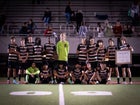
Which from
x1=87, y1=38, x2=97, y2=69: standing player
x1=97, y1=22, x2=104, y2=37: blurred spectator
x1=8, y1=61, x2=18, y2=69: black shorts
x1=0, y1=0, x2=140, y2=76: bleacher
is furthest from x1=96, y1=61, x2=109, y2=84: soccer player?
x1=0, y1=0, x2=140, y2=76: bleacher

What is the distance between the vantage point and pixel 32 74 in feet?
46.6

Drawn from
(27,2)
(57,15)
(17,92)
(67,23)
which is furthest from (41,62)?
(27,2)

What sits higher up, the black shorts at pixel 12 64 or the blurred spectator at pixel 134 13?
the blurred spectator at pixel 134 13

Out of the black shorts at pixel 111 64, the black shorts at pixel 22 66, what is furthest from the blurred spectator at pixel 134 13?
the black shorts at pixel 22 66

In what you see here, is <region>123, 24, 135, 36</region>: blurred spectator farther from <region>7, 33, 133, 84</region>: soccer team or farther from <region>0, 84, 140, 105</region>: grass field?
<region>0, 84, 140, 105</region>: grass field

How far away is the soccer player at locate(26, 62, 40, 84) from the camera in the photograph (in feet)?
46.6

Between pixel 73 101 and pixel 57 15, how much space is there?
15.7 m

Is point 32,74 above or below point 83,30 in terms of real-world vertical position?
below

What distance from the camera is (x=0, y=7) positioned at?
82.6 ft

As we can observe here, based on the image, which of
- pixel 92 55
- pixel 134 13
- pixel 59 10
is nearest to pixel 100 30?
pixel 134 13

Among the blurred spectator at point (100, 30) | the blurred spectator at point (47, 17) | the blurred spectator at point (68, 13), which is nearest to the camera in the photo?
the blurred spectator at point (100, 30)

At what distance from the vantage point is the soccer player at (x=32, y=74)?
46.6 feet

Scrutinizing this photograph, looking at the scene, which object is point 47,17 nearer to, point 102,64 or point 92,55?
point 92,55

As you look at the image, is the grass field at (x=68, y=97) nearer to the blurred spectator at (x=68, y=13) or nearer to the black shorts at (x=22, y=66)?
the black shorts at (x=22, y=66)
